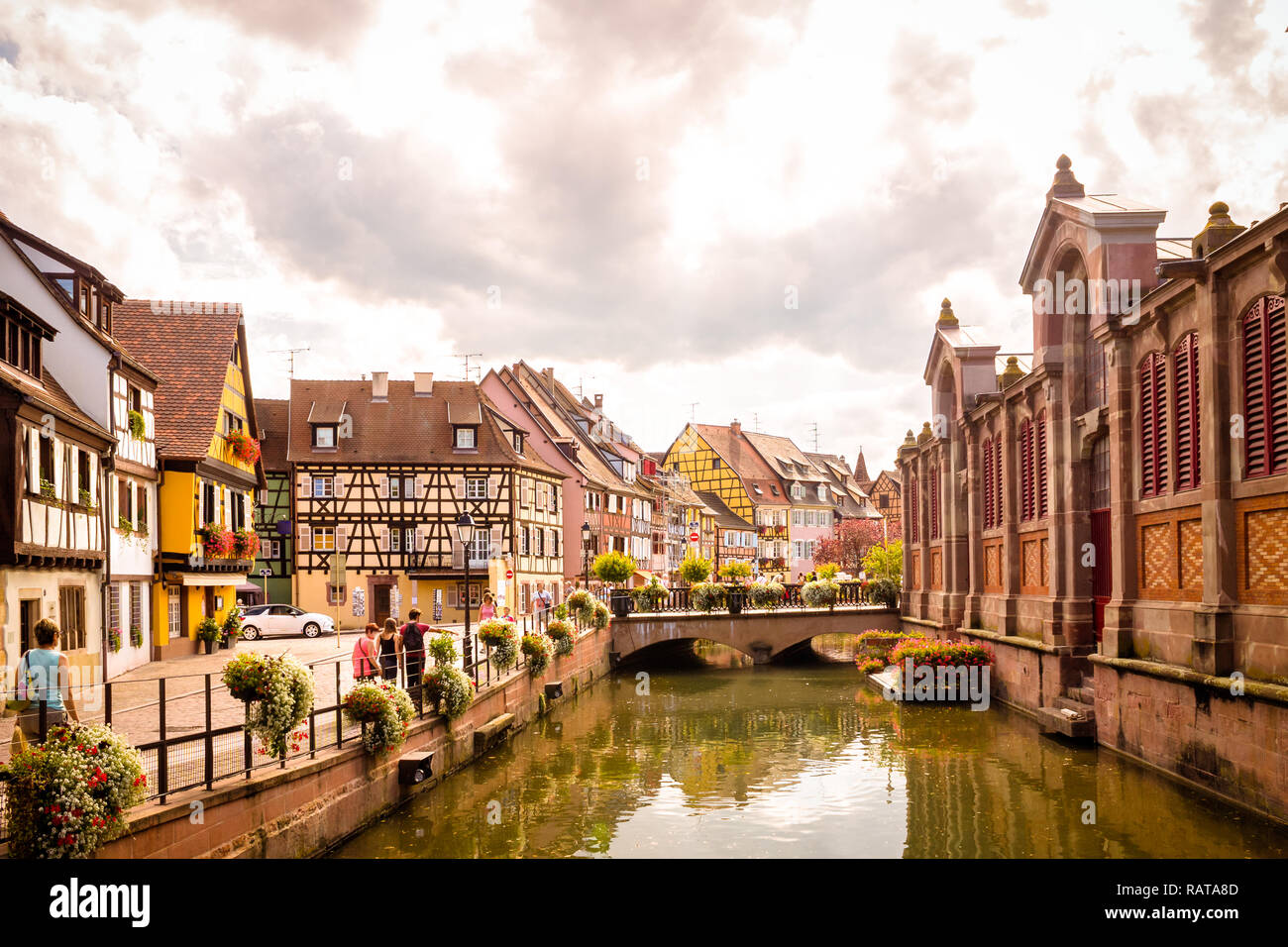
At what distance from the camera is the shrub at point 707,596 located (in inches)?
1732

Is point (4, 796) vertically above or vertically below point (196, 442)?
below

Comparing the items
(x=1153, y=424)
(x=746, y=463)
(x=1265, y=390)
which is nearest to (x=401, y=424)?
(x=1153, y=424)

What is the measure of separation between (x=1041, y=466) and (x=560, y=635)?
45.7 ft

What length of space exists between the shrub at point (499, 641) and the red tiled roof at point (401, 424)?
2653 centimetres

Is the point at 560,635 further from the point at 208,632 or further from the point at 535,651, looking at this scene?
the point at 208,632

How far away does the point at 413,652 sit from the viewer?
18.7 metres

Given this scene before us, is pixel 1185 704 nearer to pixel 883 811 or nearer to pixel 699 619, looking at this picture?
pixel 883 811

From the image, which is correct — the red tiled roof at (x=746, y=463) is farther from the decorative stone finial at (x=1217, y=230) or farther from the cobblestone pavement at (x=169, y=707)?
the cobblestone pavement at (x=169, y=707)

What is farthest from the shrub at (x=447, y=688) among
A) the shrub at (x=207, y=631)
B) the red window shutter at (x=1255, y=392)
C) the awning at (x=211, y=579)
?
the shrub at (x=207, y=631)

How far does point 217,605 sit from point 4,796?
2718 centimetres

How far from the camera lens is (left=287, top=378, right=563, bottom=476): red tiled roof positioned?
50844 millimetres

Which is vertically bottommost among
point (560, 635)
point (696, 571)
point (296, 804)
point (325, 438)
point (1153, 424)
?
point (560, 635)

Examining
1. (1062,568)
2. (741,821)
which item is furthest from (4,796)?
(1062,568)

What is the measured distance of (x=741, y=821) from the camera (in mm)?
16703
